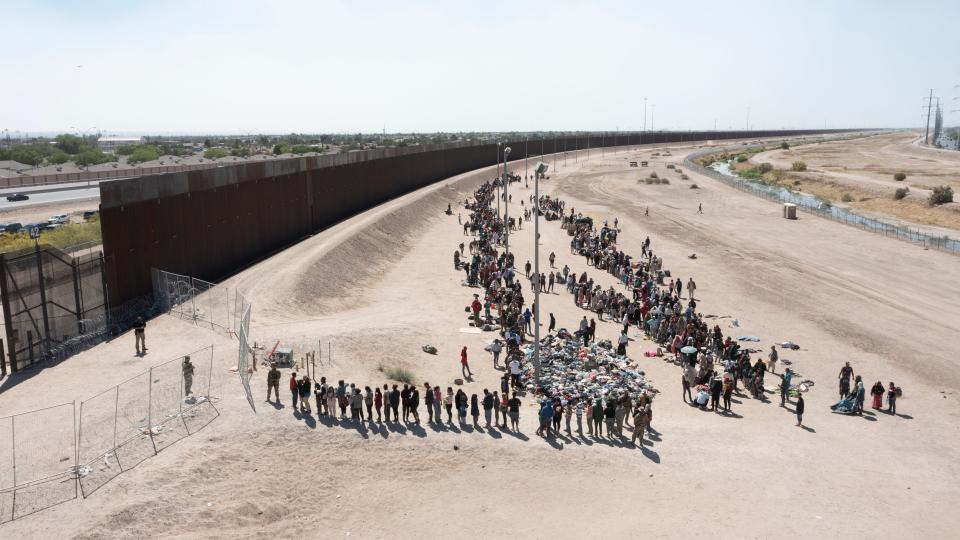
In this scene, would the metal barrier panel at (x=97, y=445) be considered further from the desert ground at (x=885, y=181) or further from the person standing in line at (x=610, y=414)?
the desert ground at (x=885, y=181)

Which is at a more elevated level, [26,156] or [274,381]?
[26,156]

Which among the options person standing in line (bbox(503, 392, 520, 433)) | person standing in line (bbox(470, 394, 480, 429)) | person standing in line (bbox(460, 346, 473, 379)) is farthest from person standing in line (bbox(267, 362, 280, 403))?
person standing in line (bbox(460, 346, 473, 379))

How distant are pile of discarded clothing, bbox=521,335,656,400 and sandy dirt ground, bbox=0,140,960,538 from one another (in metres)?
0.98

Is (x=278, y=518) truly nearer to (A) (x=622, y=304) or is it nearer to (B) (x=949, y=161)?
(A) (x=622, y=304)

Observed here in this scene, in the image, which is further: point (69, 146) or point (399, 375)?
point (69, 146)

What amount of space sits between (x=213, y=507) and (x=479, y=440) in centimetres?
636

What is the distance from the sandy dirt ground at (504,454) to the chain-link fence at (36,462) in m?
0.46

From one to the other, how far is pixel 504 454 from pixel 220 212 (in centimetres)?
2163

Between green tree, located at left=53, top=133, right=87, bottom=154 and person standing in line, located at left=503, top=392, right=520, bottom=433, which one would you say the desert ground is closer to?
person standing in line, located at left=503, top=392, right=520, bottom=433

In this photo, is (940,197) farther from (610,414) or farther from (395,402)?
(395,402)

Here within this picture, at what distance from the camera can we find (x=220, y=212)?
32938 mm

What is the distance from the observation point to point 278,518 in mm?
13734

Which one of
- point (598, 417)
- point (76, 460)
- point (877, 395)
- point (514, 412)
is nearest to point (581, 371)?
point (598, 417)

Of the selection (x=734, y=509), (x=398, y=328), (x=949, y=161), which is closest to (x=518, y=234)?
(x=398, y=328)
